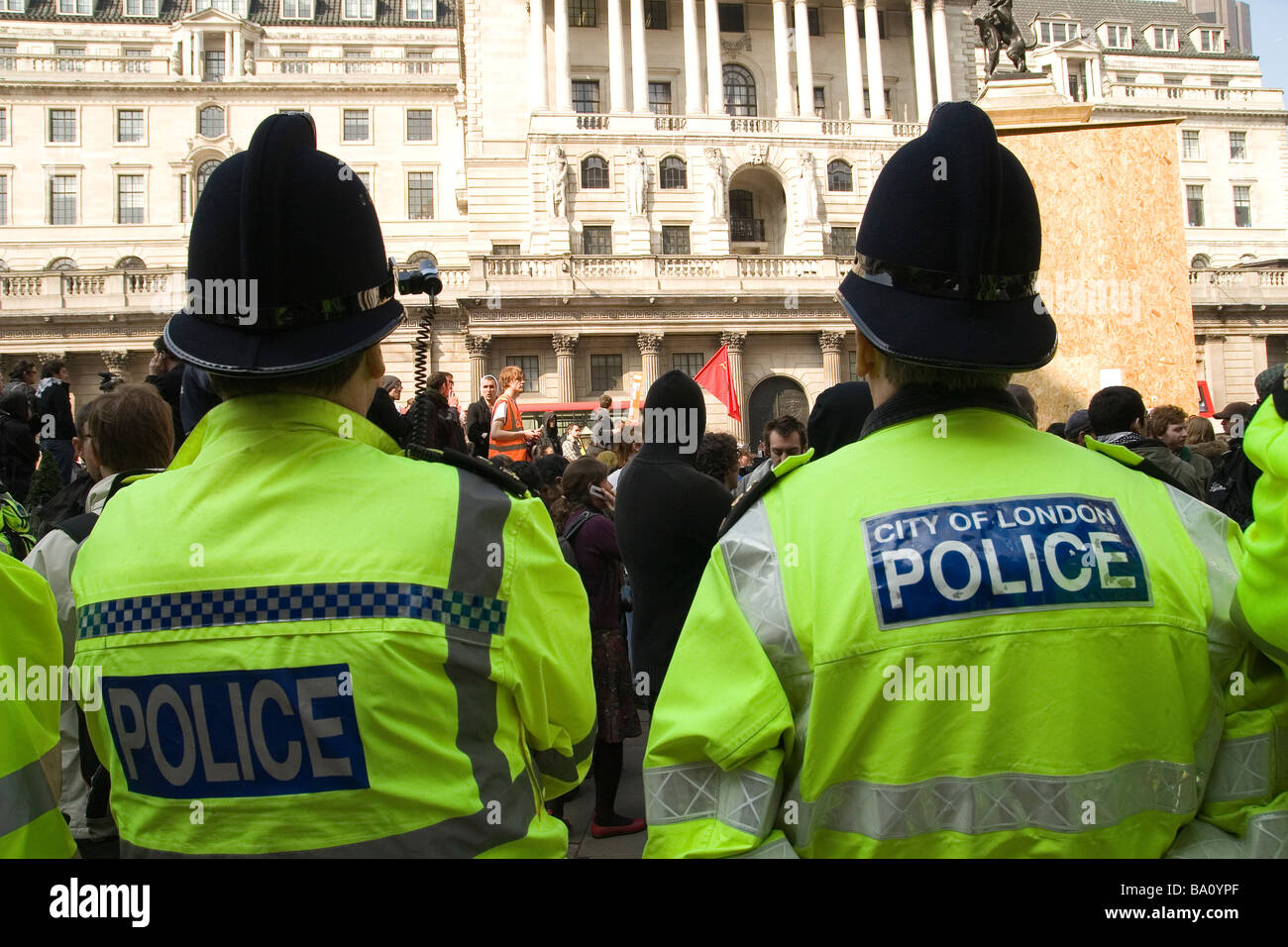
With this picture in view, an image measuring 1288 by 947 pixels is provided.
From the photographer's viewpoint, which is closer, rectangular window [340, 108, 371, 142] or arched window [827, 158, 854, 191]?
arched window [827, 158, 854, 191]

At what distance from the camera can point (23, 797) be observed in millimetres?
2355

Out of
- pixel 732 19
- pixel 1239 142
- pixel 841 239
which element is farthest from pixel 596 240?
pixel 1239 142

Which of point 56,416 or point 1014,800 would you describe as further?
point 56,416

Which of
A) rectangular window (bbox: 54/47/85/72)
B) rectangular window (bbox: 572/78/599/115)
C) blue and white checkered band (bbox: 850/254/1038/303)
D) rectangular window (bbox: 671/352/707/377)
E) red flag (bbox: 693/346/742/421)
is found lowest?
blue and white checkered band (bbox: 850/254/1038/303)

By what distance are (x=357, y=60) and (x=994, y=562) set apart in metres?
70.4

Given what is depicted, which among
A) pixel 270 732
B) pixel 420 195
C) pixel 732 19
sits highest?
pixel 732 19

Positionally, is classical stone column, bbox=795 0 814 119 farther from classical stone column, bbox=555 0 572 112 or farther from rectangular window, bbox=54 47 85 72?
rectangular window, bbox=54 47 85 72

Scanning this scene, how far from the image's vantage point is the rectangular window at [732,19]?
5022cm

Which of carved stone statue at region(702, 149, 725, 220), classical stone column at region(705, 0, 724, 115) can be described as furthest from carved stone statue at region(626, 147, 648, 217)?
classical stone column at region(705, 0, 724, 115)

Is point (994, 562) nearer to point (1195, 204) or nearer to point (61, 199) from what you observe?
point (61, 199)

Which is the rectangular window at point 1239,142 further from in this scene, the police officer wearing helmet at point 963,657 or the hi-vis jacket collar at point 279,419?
the hi-vis jacket collar at point 279,419

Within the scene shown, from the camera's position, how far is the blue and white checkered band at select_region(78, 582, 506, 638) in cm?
202

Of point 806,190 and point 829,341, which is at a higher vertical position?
point 806,190

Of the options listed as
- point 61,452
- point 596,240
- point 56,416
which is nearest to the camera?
point 61,452
